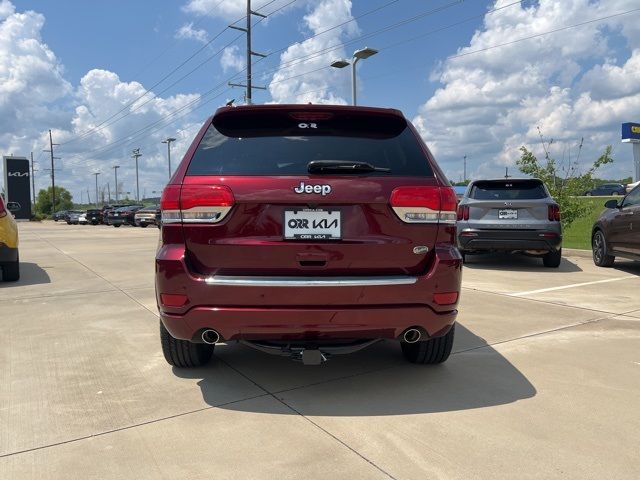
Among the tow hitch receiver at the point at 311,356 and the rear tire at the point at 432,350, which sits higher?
the tow hitch receiver at the point at 311,356

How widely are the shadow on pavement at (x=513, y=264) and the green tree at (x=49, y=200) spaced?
4442 inches

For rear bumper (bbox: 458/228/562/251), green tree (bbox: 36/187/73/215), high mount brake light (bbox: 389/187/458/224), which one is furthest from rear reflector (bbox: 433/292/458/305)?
green tree (bbox: 36/187/73/215)

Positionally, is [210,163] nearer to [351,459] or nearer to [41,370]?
[351,459]

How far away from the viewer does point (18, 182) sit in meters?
72.6

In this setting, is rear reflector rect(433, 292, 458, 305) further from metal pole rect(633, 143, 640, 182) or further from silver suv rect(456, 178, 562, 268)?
metal pole rect(633, 143, 640, 182)

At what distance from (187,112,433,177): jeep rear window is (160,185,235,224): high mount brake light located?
0.13 metres

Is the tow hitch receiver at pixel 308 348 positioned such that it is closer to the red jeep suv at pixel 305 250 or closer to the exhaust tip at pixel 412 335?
the red jeep suv at pixel 305 250

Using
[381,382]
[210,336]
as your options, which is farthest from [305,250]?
[381,382]

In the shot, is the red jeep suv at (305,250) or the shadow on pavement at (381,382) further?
the shadow on pavement at (381,382)

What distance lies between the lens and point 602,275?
8531mm

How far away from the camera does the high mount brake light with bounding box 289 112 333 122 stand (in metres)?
3.34

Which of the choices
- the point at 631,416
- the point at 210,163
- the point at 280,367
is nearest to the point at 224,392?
the point at 280,367

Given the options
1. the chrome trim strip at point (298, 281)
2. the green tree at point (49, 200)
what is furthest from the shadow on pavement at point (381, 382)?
the green tree at point (49, 200)

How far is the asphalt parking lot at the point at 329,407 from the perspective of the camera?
8.18ft
